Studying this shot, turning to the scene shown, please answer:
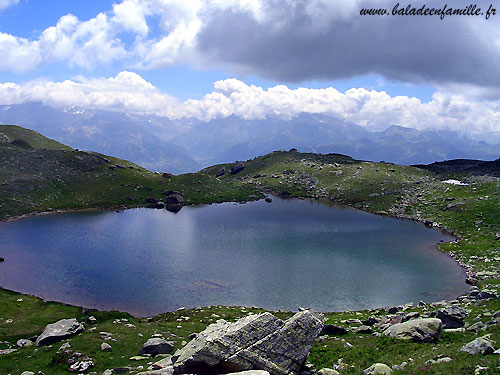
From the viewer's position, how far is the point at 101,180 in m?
175

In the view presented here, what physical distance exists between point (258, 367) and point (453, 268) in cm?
7522

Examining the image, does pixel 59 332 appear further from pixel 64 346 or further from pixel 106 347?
pixel 106 347

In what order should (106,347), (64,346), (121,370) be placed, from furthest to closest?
(106,347), (64,346), (121,370)

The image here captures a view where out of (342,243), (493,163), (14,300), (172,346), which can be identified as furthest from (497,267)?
(493,163)

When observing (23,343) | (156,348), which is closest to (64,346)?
(23,343)

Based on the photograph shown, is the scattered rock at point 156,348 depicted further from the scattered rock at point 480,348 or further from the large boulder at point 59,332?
the scattered rock at point 480,348

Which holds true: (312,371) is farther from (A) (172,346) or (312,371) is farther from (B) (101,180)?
(B) (101,180)

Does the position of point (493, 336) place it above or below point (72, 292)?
above

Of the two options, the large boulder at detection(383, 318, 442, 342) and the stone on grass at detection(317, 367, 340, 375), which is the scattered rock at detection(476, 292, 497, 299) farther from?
the stone on grass at detection(317, 367, 340, 375)

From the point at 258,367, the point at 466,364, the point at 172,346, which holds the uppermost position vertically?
the point at 466,364

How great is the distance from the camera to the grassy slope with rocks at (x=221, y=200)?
29.4m

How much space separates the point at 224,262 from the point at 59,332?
46.9 meters

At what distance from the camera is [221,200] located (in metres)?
182

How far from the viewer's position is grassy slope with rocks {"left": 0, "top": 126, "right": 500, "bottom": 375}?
2944 centimetres
